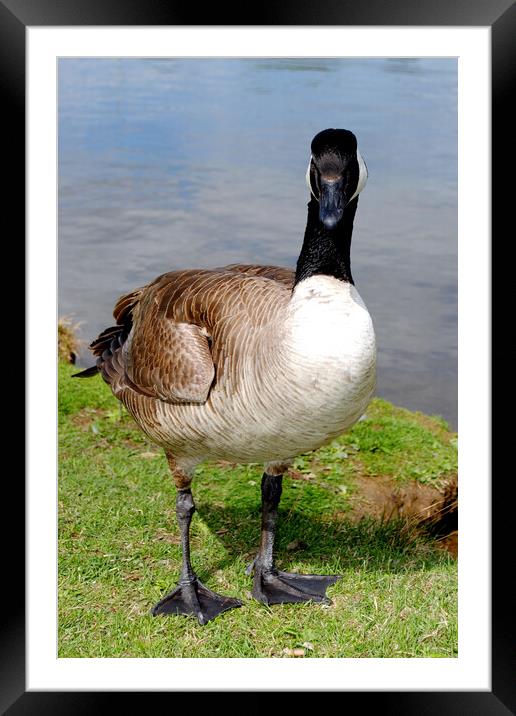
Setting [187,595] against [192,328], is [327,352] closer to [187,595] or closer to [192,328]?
[192,328]

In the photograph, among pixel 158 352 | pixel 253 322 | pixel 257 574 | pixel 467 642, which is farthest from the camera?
pixel 257 574

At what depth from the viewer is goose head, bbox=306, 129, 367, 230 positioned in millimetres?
3566

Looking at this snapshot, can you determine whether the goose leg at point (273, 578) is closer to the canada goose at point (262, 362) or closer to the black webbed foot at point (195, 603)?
the canada goose at point (262, 362)

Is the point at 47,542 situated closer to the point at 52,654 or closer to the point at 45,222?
the point at 52,654

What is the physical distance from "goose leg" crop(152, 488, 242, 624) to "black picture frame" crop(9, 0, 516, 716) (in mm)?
1105

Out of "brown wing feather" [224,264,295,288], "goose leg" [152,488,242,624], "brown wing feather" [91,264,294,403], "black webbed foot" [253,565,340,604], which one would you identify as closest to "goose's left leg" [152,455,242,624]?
"goose leg" [152,488,242,624]

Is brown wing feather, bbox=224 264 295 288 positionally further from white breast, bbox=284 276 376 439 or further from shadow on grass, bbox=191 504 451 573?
shadow on grass, bbox=191 504 451 573

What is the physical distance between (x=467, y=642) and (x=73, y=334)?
5897mm
